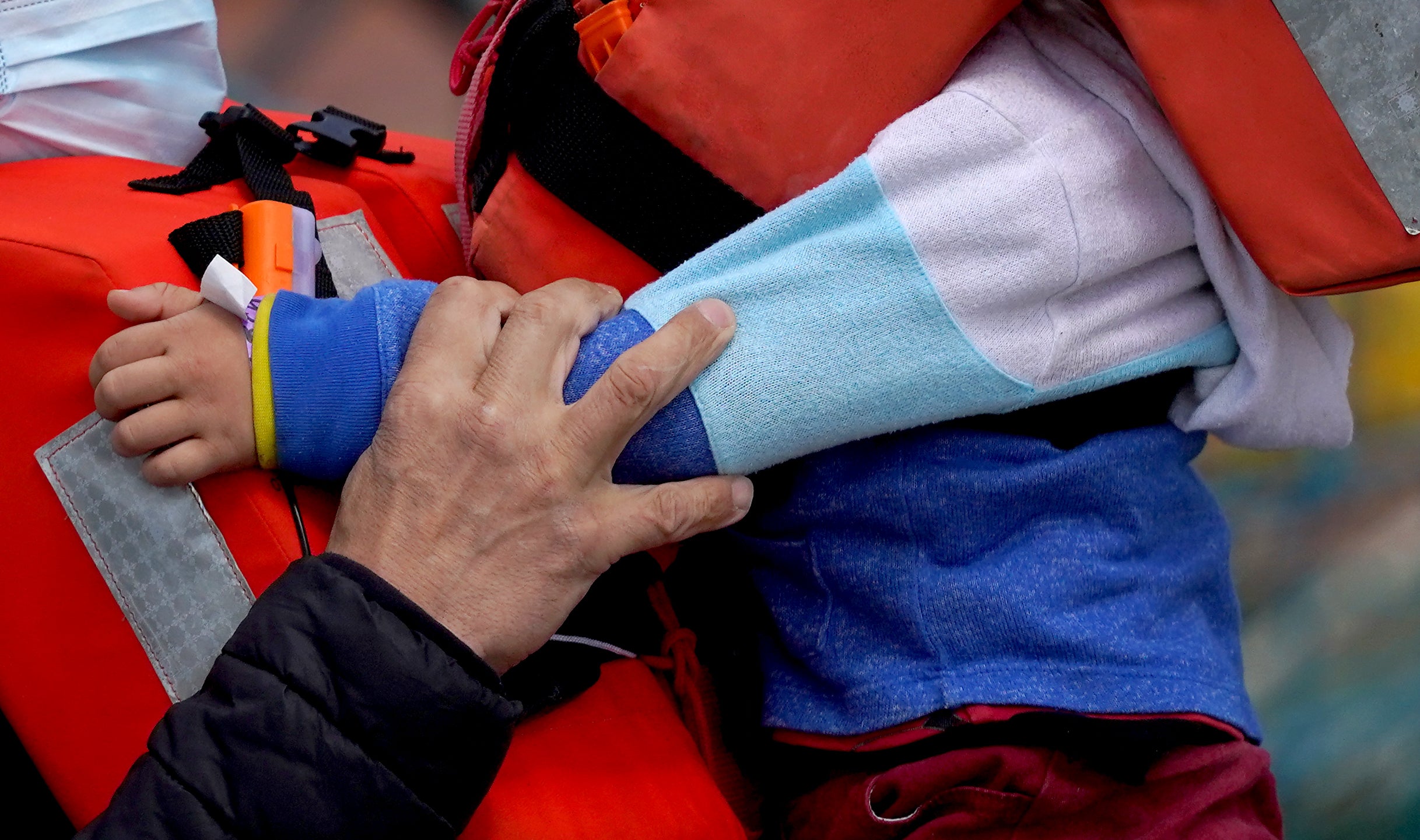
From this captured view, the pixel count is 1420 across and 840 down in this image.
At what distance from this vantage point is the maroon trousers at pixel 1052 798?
64 cm

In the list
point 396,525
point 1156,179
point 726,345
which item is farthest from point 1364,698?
point 396,525

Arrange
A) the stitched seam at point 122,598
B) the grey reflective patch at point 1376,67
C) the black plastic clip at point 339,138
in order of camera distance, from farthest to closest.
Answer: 1. the black plastic clip at point 339,138
2. the stitched seam at point 122,598
3. the grey reflective patch at point 1376,67

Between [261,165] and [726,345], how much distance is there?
0.38 metres

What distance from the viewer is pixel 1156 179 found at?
0.59 metres

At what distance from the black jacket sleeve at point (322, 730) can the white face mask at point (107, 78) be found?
15.4 inches

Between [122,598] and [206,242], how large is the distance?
0.73 ft

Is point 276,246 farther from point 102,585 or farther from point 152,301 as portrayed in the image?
point 102,585

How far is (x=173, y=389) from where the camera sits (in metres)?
0.58

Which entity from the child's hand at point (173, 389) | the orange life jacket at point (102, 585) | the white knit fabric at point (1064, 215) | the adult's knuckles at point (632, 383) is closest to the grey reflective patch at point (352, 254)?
the orange life jacket at point (102, 585)

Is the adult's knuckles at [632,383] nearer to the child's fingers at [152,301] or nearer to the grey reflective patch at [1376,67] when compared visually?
the child's fingers at [152,301]

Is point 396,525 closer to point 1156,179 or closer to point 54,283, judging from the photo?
point 54,283

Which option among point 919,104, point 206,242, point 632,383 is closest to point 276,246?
point 206,242

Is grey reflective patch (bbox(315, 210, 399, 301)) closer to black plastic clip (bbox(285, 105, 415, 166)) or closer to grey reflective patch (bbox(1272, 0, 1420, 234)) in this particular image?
black plastic clip (bbox(285, 105, 415, 166))

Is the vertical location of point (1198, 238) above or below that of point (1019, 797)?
above
